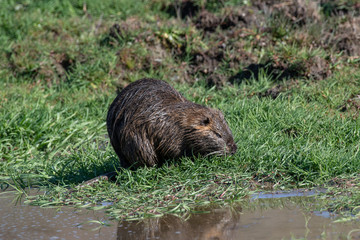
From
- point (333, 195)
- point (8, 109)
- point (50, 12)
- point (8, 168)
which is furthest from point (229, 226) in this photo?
point (50, 12)

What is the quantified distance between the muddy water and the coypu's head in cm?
76

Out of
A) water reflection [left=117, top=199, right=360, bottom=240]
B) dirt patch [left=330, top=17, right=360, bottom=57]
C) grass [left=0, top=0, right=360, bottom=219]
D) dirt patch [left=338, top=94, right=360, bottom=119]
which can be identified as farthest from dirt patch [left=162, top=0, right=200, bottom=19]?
water reflection [left=117, top=199, right=360, bottom=240]

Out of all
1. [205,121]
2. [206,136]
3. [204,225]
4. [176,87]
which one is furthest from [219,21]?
[204,225]

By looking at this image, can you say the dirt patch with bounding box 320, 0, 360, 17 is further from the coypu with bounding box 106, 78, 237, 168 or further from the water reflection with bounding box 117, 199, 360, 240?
the water reflection with bounding box 117, 199, 360, 240

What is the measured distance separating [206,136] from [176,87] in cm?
298

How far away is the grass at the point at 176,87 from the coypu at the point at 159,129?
12cm

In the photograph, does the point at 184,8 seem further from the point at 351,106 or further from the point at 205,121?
the point at 205,121

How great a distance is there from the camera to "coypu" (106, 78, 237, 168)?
14.7ft

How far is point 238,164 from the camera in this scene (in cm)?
456

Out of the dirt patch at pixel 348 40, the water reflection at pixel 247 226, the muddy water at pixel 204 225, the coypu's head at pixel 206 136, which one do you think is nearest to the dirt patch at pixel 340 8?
the dirt patch at pixel 348 40

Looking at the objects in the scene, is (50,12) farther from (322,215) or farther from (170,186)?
(322,215)

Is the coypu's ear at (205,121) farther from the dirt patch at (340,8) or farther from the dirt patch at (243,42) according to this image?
the dirt patch at (340,8)

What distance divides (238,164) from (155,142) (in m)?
0.74

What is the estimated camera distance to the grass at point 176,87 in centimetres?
421
